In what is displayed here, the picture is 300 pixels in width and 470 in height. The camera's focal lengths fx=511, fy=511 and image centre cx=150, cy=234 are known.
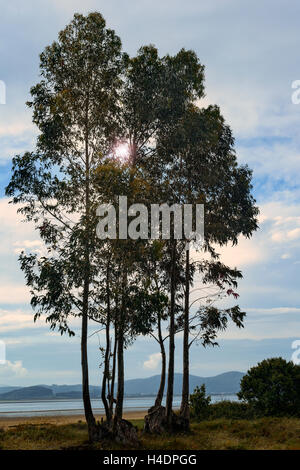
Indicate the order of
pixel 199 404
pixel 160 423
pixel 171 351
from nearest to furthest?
pixel 160 423
pixel 171 351
pixel 199 404

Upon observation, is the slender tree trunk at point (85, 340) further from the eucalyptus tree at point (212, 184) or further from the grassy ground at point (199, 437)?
the eucalyptus tree at point (212, 184)

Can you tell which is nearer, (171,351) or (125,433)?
(125,433)

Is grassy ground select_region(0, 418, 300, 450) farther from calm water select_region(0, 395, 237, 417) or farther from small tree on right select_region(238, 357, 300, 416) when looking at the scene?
calm water select_region(0, 395, 237, 417)

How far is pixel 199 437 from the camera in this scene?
23.4 meters

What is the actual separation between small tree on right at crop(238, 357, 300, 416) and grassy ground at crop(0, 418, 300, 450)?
2324mm

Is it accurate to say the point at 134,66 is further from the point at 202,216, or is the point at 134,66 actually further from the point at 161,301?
the point at 161,301

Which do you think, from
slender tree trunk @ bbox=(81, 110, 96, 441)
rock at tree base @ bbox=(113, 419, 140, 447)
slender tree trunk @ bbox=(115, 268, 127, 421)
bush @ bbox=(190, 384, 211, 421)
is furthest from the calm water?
slender tree trunk @ bbox=(81, 110, 96, 441)

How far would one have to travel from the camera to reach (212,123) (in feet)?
88.8

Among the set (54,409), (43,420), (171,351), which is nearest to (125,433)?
(171,351)

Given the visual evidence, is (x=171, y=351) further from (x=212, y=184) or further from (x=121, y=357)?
(x=212, y=184)

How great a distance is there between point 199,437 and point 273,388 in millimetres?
8130

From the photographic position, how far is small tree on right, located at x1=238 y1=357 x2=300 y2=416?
29.7 meters

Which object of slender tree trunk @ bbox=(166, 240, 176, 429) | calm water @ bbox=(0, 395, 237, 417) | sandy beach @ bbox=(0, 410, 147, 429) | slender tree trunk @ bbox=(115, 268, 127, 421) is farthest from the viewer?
calm water @ bbox=(0, 395, 237, 417)

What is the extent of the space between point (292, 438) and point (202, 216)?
459 inches
